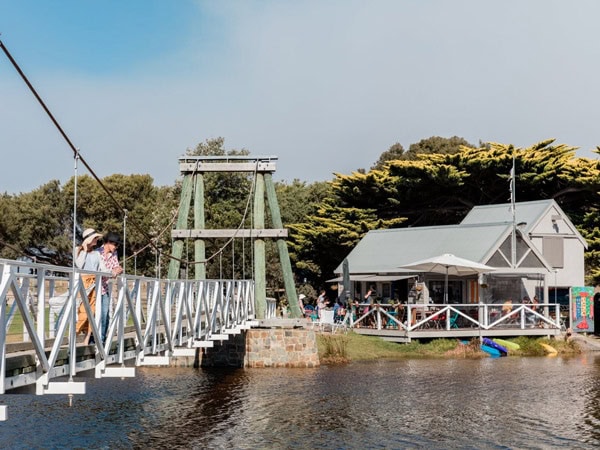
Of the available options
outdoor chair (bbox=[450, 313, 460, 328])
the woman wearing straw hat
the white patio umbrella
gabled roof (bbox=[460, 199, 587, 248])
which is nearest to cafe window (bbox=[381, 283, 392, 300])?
the white patio umbrella

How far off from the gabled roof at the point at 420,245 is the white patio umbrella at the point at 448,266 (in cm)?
110

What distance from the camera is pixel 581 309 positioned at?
34.8m

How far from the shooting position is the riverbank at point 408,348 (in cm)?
2695

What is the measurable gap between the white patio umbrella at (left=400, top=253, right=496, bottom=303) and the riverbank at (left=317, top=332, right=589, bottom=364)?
199cm

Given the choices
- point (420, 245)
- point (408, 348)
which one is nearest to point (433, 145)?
point (420, 245)

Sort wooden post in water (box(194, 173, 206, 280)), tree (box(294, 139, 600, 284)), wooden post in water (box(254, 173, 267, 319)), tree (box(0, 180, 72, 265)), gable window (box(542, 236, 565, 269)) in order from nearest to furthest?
wooden post in water (box(194, 173, 206, 280))
wooden post in water (box(254, 173, 267, 319))
gable window (box(542, 236, 565, 269))
tree (box(294, 139, 600, 284))
tree (box(0, 180, 72, 265))

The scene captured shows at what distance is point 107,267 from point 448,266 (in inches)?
730

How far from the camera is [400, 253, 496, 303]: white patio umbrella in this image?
2978cm

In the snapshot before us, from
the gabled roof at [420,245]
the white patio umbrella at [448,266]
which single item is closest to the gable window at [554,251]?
the gabled roof at [420,245]

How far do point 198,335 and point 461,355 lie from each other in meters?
12.2

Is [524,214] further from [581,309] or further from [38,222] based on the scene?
[38,222]

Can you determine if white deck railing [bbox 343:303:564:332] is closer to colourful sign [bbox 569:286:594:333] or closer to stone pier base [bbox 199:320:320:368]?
colourful sign [bbox 569:286:594:333]

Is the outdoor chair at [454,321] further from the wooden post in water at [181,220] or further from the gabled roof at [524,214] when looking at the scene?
the wooden post in water at [181,220]

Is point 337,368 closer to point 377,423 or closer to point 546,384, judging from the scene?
point 546,384
